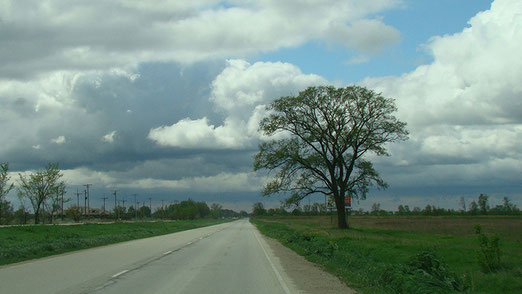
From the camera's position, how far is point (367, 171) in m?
46.0

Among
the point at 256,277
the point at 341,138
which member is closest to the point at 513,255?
the point at 256,277

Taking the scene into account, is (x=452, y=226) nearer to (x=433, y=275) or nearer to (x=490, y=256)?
(x=490, y=256)

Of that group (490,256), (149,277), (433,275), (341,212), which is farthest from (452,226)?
(149,277)

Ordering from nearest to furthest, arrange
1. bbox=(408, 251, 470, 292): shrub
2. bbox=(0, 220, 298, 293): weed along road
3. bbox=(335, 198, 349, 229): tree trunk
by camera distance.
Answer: bbox=(0, 220, 298, 293): weed along road → bbox=(408, 251, 470, 292): shrub → bbox=(335, 198, 349, 229): tree trunk

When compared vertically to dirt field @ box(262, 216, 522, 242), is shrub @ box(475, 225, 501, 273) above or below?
above

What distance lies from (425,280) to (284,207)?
111 feet

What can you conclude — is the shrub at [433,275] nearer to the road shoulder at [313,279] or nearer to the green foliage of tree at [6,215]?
the road shoulder at [313,279]

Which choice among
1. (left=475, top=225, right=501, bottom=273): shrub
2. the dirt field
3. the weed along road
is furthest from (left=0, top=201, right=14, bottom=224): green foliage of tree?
(left=475, top=225, right=501, bottom=273): shrub

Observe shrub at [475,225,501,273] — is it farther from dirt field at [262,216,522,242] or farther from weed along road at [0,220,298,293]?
dirt field at [262,216,522,242]

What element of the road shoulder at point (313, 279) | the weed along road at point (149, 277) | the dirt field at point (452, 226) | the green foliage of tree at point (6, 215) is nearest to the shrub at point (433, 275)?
the road shoulder at point (313, 279)

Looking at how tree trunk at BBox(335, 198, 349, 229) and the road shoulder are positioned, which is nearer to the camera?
the road shoulder

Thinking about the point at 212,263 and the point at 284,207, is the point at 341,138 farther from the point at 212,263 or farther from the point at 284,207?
the point at 212,263

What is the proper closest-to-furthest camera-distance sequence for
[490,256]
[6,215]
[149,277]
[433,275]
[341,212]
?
1. [433,275]
2. [149,277]
3. [490,256]
4. [341,212]
5. [6,215]

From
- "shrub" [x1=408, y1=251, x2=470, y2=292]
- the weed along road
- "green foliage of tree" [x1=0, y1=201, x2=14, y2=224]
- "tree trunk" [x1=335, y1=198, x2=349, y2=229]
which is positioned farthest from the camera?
"green foliage of tree" [x1=0, y1=201, x2=14, y2=224]
